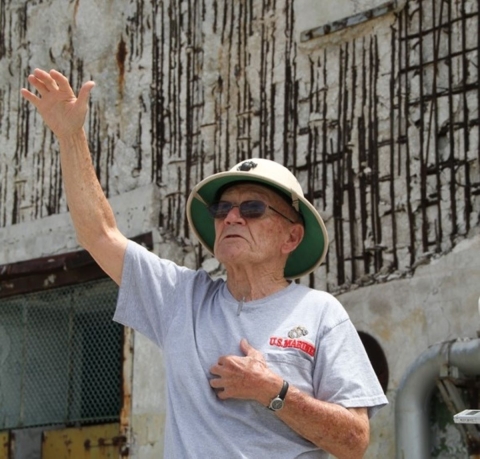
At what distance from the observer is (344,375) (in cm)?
294

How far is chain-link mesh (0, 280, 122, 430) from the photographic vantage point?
26.2 ft

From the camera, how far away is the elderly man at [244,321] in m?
2.85

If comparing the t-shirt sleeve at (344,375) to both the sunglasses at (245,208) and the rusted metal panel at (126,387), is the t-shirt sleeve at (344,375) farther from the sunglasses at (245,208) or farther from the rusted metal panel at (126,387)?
the rusted metal panel at (126,387)

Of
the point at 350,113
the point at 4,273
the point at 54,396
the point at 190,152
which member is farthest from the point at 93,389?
the point at 350,113

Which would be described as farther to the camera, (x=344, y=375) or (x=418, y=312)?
(x=418, y=312)

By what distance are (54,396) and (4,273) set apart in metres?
1.05

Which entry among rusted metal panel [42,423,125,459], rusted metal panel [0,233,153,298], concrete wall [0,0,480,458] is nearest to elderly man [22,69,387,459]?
concrete wall [0,0,480,458]

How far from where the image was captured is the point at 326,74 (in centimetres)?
664

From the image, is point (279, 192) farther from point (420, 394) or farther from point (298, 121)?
point (298, 121)

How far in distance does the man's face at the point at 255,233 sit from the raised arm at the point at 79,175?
34cm

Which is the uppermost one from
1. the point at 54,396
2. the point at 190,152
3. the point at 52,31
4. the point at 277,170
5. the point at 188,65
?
the point at 52,31

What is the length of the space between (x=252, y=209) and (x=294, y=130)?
11.6 ft

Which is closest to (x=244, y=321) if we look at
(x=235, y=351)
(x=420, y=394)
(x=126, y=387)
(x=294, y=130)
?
(x=235, y=351)

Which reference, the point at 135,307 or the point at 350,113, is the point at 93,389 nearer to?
the point at 350,113
